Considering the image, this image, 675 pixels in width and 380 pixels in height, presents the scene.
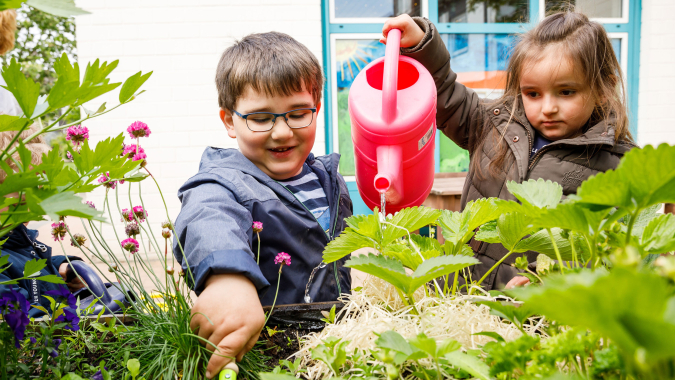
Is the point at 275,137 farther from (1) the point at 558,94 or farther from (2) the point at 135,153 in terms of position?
(1) the point at 558,94

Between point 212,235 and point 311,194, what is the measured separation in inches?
20.1

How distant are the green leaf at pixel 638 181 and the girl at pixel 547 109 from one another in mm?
787

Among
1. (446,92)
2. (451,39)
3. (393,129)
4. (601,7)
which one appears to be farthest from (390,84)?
(601,7)

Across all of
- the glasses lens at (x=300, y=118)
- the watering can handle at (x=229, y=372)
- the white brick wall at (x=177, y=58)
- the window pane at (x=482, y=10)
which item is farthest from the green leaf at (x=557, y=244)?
the window pane at (x=482, y=10)

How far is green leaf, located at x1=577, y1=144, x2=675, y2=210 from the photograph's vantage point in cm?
25

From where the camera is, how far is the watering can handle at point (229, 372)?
46 cm

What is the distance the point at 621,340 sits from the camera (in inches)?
6.1

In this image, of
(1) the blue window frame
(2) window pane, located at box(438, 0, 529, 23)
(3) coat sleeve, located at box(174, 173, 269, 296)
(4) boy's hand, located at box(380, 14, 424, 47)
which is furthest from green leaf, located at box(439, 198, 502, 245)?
(2) window pane, located at box(438, 0, 529, 23)

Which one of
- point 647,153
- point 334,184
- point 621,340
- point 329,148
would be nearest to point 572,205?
point 647,153

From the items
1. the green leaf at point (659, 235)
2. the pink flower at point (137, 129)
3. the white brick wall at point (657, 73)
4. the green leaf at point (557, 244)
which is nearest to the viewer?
the green leaf at point (659, 235)

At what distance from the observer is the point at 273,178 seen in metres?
1.04

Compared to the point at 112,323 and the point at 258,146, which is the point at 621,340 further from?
the point at 258,146

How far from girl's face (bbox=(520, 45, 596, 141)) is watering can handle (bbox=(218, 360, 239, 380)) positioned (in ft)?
3.06

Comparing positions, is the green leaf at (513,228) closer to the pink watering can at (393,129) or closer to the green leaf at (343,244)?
the green leaf at (343,244)
